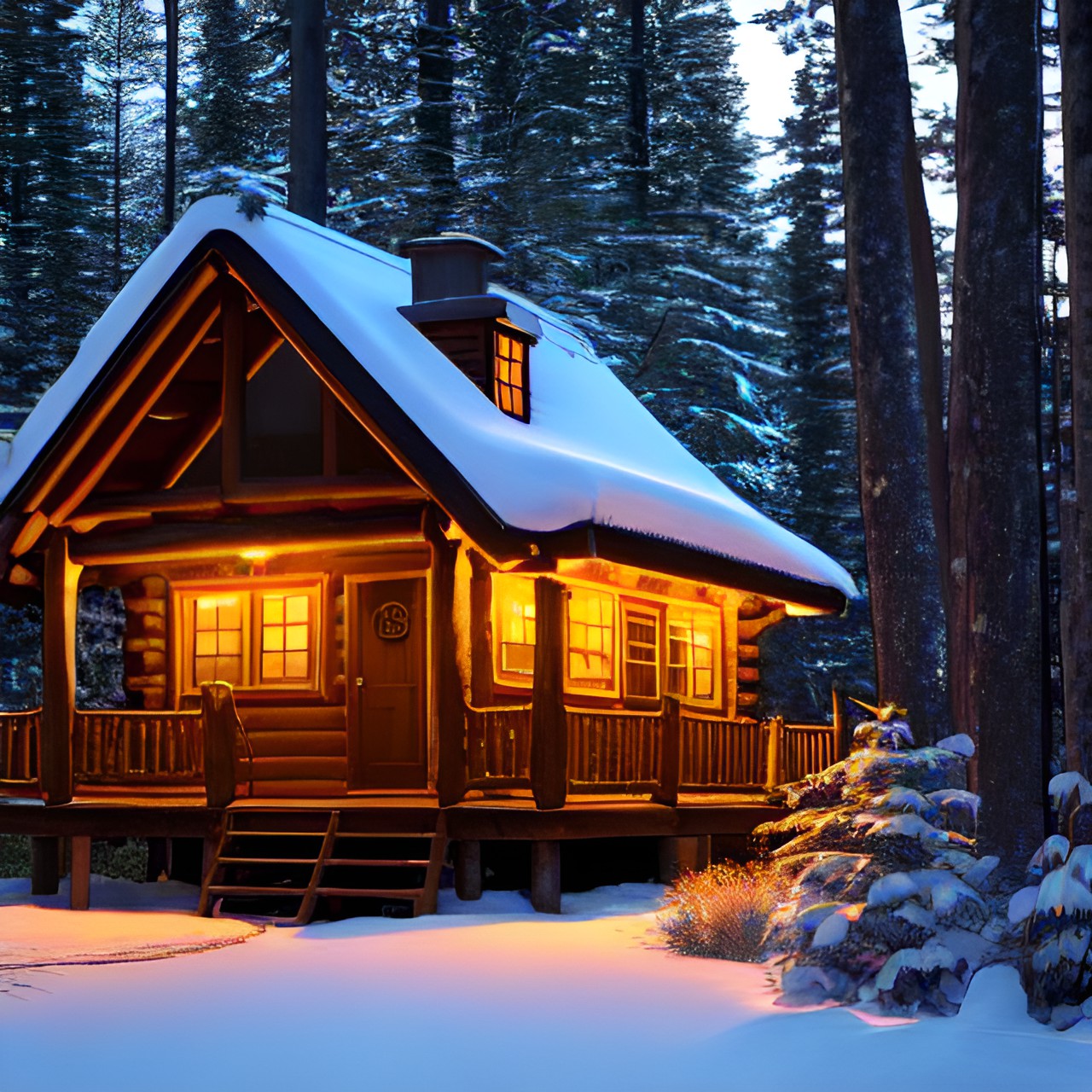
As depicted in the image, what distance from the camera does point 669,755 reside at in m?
16.8

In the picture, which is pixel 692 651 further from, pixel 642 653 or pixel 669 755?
pixel 669 755

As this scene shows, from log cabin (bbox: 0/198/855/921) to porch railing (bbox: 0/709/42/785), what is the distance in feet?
0.12

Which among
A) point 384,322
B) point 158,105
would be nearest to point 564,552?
point 384,322

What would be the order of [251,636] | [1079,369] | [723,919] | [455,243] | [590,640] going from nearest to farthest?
[1079,369] → [723,919] → [455,243] → [251,636] → [590,640]

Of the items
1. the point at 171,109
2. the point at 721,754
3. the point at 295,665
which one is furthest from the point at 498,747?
the point at 171,109

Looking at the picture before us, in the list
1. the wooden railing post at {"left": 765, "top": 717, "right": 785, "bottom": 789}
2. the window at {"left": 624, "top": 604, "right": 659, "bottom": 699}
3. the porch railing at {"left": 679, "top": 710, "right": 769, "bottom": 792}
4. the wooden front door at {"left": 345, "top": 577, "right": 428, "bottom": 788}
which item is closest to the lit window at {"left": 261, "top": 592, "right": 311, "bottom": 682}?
the wooden front door at {"left": 345, "top": 577, "right": 428, "bottom": 788}

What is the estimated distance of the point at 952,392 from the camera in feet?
48.3

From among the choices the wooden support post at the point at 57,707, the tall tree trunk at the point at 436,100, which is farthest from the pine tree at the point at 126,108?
the wooden support post at the point at 57,707

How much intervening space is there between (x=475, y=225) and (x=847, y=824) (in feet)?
87.6

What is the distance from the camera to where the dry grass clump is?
1188 centimetres

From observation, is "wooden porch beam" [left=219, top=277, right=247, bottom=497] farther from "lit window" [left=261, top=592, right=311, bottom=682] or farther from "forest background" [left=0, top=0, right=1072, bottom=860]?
"forest background" [left=0, top=0, right=1072, bottom=860]

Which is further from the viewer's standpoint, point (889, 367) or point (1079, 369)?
point (889, 367)

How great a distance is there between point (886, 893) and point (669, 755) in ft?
24.4

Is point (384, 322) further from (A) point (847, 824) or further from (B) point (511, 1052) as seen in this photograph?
(B) point (511, 1052)
